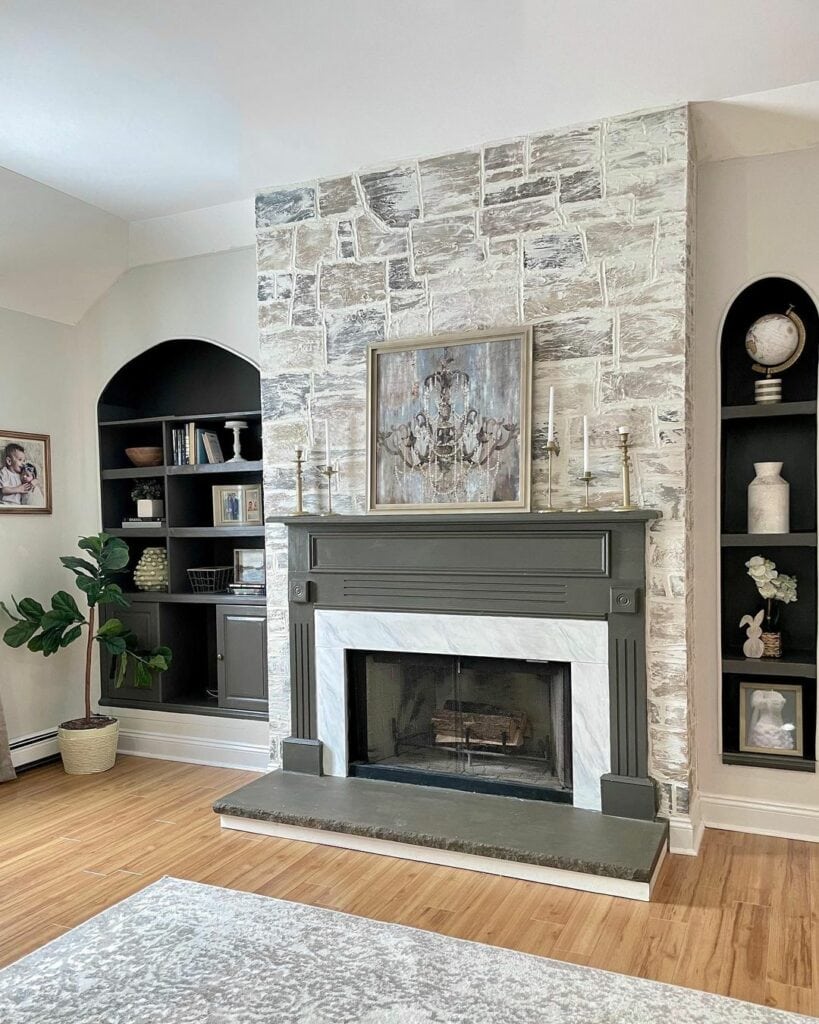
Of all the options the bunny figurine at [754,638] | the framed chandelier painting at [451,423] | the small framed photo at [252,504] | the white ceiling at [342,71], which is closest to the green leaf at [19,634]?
the small framed photo at [252,504]

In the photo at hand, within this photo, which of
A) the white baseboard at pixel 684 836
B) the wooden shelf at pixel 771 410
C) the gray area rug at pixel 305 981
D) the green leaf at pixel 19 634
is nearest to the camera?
the gray area rug at pixel 305 981

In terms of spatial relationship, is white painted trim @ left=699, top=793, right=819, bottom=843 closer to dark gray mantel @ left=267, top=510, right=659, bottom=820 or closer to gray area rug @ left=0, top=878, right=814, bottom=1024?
dark gray mantel @ left=267, top=510, right=659, bottom=820

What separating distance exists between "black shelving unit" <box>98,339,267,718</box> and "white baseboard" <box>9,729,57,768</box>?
346 millimetres

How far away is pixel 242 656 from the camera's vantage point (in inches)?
166

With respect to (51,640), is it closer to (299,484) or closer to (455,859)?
(299,484)

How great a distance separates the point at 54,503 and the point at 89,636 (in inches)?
31.2

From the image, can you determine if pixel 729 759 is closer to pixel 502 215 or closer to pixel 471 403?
pixel 471 403

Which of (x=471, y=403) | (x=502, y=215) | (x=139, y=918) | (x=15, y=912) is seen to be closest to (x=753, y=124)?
(x=502, y=215)

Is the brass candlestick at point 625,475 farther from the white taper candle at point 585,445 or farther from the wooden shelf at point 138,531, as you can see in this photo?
the wooden shelf at point 138,531

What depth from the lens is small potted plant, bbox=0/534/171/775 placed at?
4102 millimetres

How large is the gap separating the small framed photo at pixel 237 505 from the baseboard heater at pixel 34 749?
1508 mm

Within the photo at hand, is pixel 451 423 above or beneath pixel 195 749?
above

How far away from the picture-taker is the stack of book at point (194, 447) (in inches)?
171

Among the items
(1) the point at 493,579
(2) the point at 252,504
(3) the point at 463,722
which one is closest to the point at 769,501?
(1) the point at 493,579
